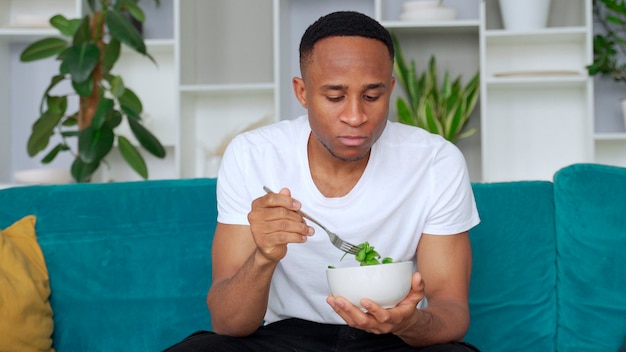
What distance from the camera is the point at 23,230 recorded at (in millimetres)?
2039

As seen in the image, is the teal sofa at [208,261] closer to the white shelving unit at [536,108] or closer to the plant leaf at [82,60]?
the plant leaf at [82,60]

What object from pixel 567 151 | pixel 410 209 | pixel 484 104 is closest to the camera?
pixel 410 209

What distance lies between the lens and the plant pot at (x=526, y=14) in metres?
3.77

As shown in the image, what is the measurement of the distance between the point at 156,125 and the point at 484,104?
1.64 m

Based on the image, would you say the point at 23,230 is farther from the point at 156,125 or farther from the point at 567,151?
the point at 567,151

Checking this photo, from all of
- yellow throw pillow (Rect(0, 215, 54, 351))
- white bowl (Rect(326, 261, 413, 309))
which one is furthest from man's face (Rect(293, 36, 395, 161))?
yellow throw pillow (Rect(0, 215, 54, 351))

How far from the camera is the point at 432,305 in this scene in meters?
1.58

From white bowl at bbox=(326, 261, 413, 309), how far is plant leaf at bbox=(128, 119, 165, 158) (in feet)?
7.82

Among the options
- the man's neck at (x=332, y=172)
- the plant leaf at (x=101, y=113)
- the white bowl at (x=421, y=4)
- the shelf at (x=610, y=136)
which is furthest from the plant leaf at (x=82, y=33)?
the shelf at (x=610, y=136)

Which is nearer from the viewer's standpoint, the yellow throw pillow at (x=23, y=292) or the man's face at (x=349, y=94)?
the man's face at (x=349, y=94)

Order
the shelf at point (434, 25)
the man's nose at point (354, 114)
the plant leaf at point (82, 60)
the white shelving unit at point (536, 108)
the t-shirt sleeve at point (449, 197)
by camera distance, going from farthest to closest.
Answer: the white shelving unit at point (536, 108) → the shelf at point (434, 25) → the plant leaf at point (82, 60) → the t-shirt sleeve at point (449, 197) → the man's nose at point (354, 114)

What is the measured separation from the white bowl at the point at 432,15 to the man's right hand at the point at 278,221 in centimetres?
263

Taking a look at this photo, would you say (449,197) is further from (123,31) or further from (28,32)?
(28,32)

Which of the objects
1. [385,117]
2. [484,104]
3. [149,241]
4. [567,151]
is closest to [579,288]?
[385,117]
